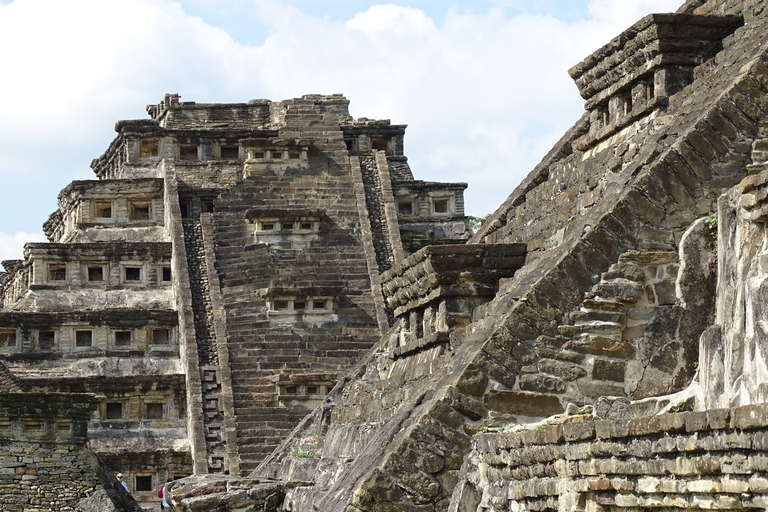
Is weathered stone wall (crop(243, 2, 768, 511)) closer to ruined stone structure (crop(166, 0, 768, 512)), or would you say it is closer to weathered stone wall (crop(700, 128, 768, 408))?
ruined stone structure (crop(166, 0, 768, 512))

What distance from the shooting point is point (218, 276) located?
104 feet

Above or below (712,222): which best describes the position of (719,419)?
below

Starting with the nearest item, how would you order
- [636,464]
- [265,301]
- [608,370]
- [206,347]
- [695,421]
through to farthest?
[695,421] → [636,464] → [608,370] → [206,347] → [265,301]

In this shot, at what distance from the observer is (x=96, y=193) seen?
35688mm

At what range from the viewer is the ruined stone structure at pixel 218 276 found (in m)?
29.6

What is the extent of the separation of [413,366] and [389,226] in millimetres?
20714

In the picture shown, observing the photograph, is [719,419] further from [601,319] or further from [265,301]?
[265,301]

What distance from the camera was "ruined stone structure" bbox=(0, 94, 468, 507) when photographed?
2956 cm

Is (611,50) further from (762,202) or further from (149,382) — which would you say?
(149,382)

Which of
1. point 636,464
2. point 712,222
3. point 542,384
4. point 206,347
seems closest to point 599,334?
point 542,384

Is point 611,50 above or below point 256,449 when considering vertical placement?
above

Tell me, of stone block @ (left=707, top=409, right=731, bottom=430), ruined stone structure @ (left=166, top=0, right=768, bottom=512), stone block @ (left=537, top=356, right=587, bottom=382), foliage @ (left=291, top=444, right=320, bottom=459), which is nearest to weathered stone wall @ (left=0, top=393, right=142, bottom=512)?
foliage @ (left=291, top=444, right=320, bottom=459)

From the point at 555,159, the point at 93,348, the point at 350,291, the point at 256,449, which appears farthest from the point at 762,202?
the point at 93,348

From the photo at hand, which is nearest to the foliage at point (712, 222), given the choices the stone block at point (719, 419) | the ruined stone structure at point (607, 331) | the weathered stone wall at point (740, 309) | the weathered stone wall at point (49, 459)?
the ruined stone structure at point (607, 331)
